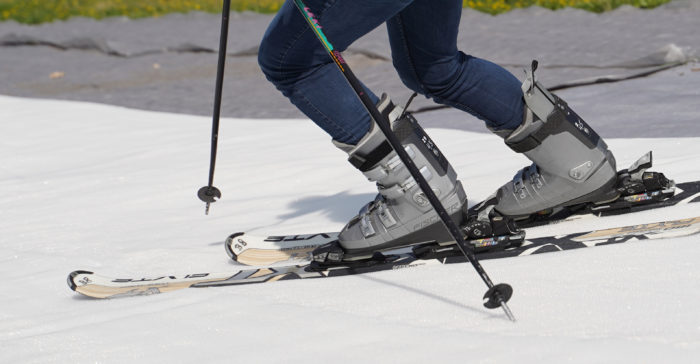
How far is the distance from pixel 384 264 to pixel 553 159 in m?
0.61

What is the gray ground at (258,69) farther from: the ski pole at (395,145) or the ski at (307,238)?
the ski pole at (395,145)

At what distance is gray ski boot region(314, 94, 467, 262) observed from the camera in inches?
68.8

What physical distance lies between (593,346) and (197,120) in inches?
174

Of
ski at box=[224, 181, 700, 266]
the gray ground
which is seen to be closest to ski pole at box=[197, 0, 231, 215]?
ski at box=[224, 181, 700, 266]

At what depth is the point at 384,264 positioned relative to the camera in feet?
6.03

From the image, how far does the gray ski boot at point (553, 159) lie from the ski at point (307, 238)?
56mm

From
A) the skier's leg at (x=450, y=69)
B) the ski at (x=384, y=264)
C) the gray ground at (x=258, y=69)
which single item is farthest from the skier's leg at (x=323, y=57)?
the gray ground at (x=258, y=69)

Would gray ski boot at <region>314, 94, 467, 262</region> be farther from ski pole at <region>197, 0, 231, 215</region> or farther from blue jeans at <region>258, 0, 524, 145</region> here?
ski pole at <region>197, 0, 231, 215</region>

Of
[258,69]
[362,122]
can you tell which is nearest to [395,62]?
[362,122]

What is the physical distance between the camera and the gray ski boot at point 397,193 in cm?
175

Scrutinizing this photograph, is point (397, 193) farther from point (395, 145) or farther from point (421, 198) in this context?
point (395, 145)

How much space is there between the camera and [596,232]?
1.78m

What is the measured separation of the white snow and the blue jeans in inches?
18.0

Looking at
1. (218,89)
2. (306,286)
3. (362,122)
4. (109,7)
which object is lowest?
(306,286)
